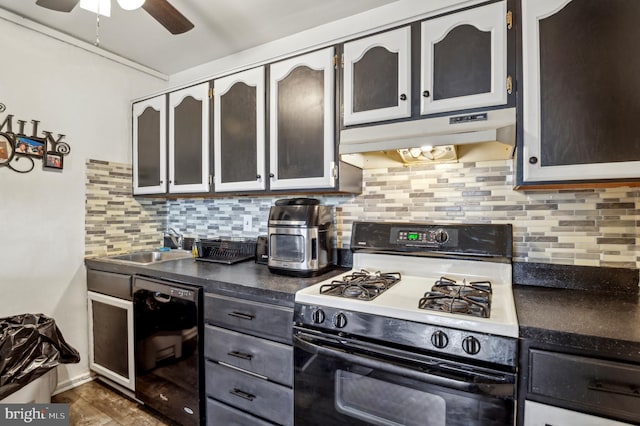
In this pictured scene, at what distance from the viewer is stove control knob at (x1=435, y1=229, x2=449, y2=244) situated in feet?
5.26

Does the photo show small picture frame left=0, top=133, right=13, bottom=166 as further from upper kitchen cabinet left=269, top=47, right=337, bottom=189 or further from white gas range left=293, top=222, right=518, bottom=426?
white gas range left=293, top=222, right=518, bottom=426

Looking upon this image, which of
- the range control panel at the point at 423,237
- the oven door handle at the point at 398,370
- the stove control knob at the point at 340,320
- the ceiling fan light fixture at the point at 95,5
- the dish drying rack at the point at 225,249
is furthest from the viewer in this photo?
the dish drying rack at the point at 225,249

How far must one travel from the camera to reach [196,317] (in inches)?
65.8

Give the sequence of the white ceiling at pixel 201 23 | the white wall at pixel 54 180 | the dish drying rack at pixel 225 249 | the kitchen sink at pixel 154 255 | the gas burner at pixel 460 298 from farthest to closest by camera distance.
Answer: the kitchen sink at pixel 154 255, the dish drying rack at pixel 225 249, the white wall at pixel 54 180, the white ceiling at pixel 201 23, the gas burner at pixel 460 298

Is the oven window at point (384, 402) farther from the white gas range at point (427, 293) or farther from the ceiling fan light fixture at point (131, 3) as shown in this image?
the ceiling fan light fixture at point (131, 3)

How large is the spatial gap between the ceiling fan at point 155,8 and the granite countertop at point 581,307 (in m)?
1.89

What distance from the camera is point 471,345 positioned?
102 cm

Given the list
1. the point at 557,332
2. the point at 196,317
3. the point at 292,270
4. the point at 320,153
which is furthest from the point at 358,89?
the point at 196,317

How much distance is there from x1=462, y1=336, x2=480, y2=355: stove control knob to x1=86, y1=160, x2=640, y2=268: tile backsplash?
0.73 metres

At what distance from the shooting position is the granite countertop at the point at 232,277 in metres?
1.47

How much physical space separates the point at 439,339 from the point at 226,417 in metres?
1.17

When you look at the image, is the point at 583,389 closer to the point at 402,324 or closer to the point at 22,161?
the point at 402,324

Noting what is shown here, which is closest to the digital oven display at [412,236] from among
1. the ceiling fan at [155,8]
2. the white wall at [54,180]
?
the ceiling fan at [155,8]

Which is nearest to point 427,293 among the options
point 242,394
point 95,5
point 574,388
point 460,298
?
point 460,298
